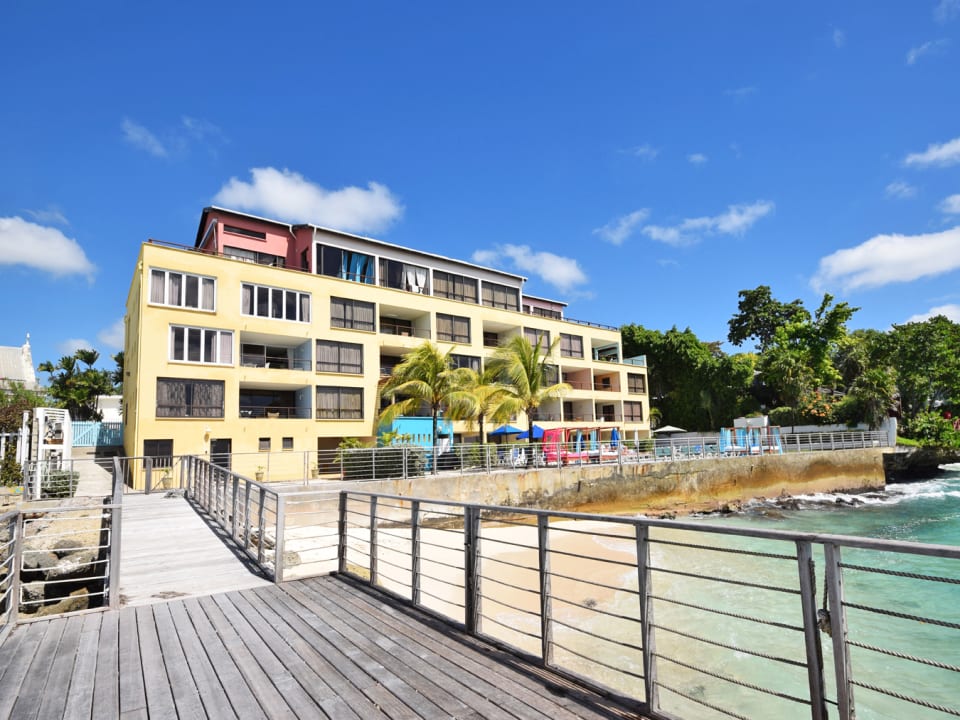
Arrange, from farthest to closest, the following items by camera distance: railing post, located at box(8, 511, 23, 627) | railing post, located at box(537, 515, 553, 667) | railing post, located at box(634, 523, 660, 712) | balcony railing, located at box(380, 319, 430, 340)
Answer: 1. balcony railing, located at box(380, 319, 430, 340)
2. railing post, located at box(8, 511, 23, 627)
3. railing post, located at box(537, 515, 553, 667)
4. railing post, located at box(634, 523, 660, 712)

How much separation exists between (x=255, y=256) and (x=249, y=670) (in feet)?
93.7

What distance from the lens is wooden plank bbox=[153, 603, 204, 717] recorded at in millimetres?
3801

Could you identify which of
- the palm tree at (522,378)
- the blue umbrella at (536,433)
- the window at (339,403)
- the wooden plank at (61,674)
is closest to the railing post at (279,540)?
the wooden plank at (61,674)

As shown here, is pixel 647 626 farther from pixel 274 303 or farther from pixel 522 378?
pixel 274 303

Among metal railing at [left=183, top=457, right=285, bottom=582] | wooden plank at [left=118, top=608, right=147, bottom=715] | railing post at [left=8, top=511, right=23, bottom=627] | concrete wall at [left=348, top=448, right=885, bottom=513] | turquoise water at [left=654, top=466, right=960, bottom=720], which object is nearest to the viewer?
wooden plank at [left=118, top=608, right=147, bottom=715]

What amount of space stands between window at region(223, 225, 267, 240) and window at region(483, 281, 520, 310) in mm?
13745

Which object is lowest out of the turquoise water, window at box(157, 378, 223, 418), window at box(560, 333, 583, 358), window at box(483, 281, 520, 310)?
the turquoise water

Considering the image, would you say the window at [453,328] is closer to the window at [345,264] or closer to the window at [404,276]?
the window at [404,276]

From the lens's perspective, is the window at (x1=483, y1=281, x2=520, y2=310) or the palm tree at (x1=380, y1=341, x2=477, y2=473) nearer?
the palm tree at (x1=380, y1=341, x2=477, y2=473)

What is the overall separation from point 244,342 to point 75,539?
16570mm

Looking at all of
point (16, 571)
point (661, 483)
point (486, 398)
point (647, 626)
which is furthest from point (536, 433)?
point (647, 626)

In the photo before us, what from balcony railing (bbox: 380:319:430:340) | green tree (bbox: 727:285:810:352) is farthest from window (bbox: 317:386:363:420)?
green tree (bbox: 727:285:810:352)

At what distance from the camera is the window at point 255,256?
1148 inches

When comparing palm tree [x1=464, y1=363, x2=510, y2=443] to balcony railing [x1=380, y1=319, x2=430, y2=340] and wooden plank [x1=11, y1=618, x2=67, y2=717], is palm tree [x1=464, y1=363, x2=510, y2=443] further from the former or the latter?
wooden plank [x1=11, y1=618, x2=67, y2=717]
